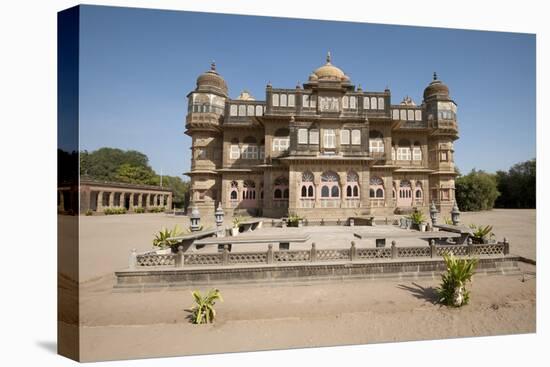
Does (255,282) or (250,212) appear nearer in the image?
(255,282)

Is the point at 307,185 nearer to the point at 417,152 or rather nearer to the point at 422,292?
the point at 417,152

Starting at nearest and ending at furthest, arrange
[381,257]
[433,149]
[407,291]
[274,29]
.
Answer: [274,29] → [407,291] → [381,257] → [433,149]

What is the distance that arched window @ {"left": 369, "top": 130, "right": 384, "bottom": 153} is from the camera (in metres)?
23.6

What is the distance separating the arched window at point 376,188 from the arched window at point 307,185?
614 cm

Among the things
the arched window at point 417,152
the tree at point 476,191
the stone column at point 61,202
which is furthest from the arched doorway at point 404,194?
the stone column at point 61,202

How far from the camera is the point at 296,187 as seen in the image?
2025 cm

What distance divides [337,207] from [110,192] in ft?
80.5

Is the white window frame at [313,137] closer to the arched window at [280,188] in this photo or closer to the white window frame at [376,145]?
the arched window at [280,188]

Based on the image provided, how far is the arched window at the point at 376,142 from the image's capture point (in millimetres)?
23625

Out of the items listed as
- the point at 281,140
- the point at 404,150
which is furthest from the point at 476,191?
the point at 281,140

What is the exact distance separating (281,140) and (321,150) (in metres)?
4.26

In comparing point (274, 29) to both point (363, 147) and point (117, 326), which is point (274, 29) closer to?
point (117, 326)

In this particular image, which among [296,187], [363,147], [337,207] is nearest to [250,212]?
[296,187]

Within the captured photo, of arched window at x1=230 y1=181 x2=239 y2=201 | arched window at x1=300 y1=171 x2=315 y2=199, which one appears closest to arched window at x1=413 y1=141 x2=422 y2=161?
arched window at x1=300 y1=171 x2=315 y2=199
